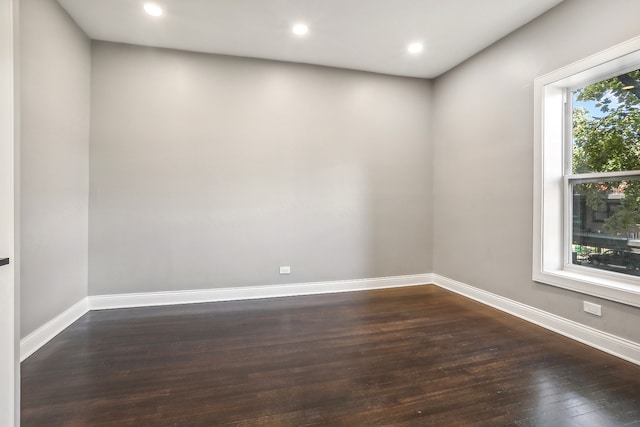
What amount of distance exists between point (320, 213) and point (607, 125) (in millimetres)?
2910

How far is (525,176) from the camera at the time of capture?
3115mm

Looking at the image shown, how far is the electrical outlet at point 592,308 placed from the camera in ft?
8.21

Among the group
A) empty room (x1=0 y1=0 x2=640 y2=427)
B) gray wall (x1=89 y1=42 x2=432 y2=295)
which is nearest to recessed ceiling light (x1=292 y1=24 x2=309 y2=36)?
empty room (x1=0 y1=0 x2=640 y2=427)

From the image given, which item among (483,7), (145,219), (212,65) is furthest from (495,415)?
(212,65)

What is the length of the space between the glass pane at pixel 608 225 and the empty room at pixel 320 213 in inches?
0.8

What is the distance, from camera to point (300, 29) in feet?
10.4

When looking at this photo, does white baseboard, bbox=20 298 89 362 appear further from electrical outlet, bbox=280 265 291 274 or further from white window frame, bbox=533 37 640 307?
white window frame, bbox=533 37 640 307

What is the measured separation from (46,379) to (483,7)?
4.49 metres

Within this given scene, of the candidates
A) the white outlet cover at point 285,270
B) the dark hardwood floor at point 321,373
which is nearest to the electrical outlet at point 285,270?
the white outlet cover at point 285,270

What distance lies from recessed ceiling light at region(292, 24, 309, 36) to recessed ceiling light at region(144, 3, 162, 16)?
4.10 feet

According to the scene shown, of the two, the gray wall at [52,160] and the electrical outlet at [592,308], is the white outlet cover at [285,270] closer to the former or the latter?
the gray wall at [52,160]

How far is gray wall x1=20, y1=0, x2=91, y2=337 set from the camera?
7.77 ft

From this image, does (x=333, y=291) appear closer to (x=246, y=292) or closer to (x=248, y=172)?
(x=246, y=292)

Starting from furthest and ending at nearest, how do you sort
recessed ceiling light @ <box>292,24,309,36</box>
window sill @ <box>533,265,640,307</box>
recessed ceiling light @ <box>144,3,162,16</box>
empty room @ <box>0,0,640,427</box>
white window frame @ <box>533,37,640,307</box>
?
recessed ceiling light @ <box>292,24,309,36</box>, white window frame @ <box>533,37,640,307</box>, recessed ceiling light @ <box>144,3,162,16</box>, window sill @ <box>533,265,640,307</box>, empty room @ <box>0,0,640,427</box>
